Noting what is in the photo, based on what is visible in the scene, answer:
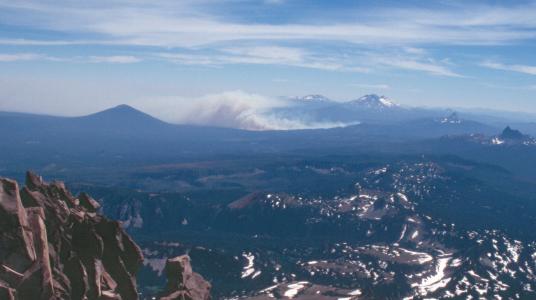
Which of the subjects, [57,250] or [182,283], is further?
[182,283]

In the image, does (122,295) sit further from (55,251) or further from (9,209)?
(9,209)

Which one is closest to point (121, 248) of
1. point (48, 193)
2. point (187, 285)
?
point (187, 285)

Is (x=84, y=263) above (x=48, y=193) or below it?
below

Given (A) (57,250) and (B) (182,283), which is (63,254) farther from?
(B) (182,283)

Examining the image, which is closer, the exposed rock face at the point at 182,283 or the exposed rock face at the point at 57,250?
the exposed rock face at the point at 57,250

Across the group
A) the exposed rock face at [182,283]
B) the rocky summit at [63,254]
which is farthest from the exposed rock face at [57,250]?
the exposed rock face at [182,283]

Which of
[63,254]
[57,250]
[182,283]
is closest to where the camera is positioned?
[57,250]

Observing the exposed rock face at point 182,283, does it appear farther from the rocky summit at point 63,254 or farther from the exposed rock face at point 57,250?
the exposed rock face at point 57,250

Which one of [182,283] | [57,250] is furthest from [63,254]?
[182,283]
